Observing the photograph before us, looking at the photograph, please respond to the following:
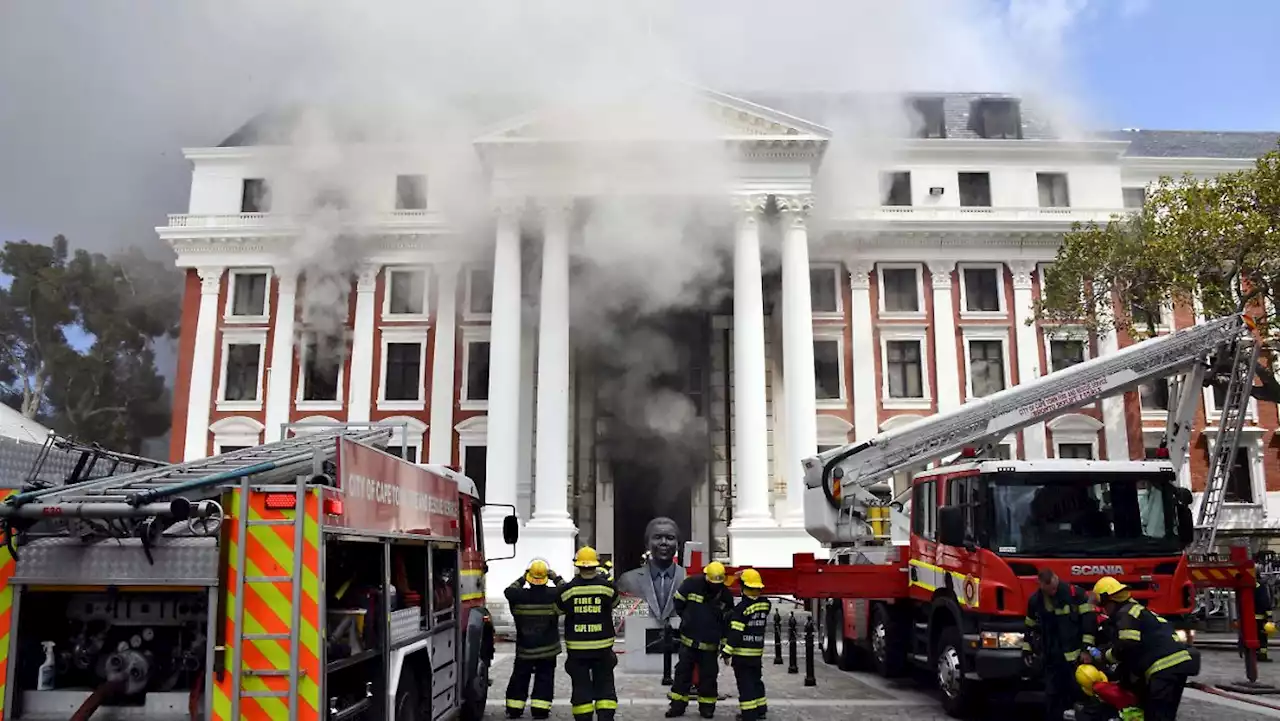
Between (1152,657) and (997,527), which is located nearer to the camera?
(1152,657)

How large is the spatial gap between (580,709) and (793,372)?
588 inches

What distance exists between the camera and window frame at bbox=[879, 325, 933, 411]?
24.8 meters

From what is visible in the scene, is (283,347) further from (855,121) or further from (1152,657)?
(1152,657)

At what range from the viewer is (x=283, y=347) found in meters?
25.1

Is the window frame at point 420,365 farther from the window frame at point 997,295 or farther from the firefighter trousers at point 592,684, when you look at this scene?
the firefighter trousers at point 592,684

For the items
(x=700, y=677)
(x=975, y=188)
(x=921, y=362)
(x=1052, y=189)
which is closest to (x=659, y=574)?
(x=700, y=677)

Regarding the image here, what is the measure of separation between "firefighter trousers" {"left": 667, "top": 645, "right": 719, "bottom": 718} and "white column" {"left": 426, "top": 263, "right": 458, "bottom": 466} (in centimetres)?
1691

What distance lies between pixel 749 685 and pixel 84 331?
99.2 ft

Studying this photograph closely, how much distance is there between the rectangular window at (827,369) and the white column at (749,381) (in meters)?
4.32

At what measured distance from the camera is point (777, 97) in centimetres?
2425

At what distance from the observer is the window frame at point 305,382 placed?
24984 mm

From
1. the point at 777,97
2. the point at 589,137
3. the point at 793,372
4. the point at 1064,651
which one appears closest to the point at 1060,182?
the point at 777,97

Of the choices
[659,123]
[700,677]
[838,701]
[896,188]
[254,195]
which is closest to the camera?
[700,677]

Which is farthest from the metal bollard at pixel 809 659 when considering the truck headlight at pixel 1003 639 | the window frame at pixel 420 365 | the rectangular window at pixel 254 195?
the rectangular window at pixel 254 195
